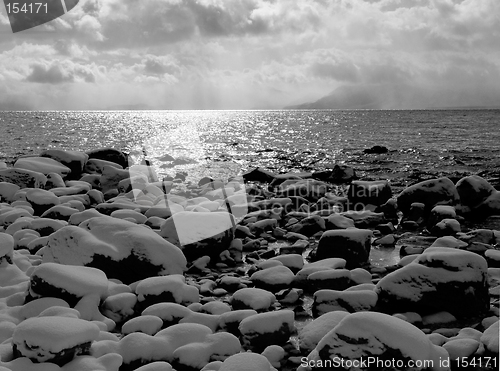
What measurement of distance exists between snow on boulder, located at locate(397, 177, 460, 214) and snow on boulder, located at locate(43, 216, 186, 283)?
681 centimetres

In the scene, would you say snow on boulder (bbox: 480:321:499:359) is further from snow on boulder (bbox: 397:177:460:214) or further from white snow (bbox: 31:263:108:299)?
snow on boulder (bbox: 397:177:460:214)

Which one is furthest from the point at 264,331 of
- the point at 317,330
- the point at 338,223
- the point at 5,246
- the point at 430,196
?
the point at 430,196

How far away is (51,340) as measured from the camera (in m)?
3.66

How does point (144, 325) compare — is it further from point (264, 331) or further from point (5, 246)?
point (5, 246)

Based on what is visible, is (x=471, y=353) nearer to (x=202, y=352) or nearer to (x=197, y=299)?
(x=202, y=352)

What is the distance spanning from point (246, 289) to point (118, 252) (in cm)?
193

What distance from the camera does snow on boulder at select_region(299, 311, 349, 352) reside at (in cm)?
432

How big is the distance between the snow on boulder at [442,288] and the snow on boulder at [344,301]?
159 mm

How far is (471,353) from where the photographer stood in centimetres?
411

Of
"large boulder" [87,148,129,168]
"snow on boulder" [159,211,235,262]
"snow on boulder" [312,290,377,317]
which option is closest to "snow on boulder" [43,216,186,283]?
"snow on boulder" [159,211,235,262]

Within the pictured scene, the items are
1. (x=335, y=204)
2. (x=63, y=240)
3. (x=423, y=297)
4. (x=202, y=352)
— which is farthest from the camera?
(x=335, y=204)

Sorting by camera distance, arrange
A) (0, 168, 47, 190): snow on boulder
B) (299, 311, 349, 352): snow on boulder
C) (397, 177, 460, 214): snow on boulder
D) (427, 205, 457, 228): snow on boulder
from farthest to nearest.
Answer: (0, 168, 47, 190): snow on boulder, (397, 177, 460, 214): snow on boulder, (427, 205, 457, 228): snow on boulder, (299, 311, 349, 352): snow on boulder

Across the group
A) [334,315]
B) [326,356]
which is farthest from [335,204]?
[326,356]

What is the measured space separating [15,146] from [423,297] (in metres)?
33.0
